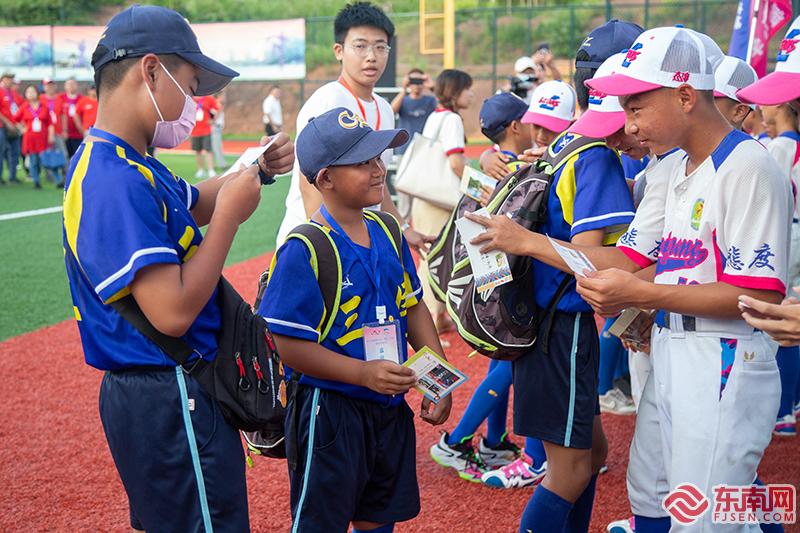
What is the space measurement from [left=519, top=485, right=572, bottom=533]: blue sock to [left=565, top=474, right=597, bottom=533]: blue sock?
290 mm

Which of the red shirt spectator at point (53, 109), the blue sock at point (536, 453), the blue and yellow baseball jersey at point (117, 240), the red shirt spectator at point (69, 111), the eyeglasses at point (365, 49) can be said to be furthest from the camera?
the red shirt spectator at point (69, 111)

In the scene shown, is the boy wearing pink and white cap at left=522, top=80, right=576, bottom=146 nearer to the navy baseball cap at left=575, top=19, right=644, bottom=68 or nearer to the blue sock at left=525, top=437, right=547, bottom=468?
the navy baseball cap at left=575, top=19, right=644, bottom=68

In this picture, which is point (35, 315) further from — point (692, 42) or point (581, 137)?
point (692, 42)

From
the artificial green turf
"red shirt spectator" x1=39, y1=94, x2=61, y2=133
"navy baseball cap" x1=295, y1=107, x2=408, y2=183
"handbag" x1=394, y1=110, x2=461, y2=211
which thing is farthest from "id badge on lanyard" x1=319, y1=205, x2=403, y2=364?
"red shirt spectator" x1=39, y1=94, x2=61, y2=133

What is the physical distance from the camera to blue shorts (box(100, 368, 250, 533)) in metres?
2.47

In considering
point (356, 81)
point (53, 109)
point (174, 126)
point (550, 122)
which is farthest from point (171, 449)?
point (53, 109)

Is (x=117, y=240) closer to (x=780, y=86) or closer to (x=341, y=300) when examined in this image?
(x=341, y=300)

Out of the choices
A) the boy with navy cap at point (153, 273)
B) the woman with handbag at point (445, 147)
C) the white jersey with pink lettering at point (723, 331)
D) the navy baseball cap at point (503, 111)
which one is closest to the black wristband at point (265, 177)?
the boy with navy cap at point (153, 273)

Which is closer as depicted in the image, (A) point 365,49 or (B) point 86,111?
(A) point 365,49

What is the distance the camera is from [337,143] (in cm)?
319

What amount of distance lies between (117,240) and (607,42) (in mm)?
2236

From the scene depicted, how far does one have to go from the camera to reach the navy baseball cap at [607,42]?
347cm

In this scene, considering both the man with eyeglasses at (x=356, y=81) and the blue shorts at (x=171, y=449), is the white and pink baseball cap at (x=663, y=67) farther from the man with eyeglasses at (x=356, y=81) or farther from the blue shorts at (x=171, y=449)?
the man with eyeglasses at (x=356, y=81)

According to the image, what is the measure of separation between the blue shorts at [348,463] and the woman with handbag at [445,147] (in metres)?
4.08
